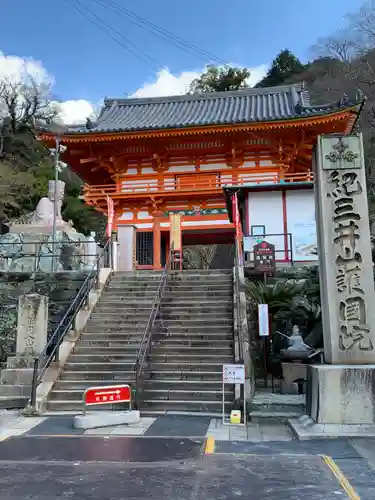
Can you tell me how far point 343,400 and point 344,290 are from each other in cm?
181

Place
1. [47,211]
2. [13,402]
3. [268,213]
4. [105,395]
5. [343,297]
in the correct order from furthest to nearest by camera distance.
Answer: [47,211], [268,213], [13,402], [105,395], [343,297]

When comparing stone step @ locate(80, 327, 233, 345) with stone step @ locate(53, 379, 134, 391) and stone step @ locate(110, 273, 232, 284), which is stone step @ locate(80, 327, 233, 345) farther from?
stone step @ locate(110, 273, 232, 284)

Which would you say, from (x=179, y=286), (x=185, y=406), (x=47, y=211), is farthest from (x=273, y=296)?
(x=47, y=211)

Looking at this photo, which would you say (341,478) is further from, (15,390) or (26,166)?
(26,166)

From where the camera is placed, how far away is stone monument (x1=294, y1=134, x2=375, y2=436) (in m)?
6.98

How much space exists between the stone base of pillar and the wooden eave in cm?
1476

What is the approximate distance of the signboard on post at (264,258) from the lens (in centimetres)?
1472

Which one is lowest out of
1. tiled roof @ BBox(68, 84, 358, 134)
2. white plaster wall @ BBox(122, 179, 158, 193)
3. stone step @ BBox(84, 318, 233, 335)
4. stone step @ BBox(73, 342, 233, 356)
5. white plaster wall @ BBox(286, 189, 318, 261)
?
stone step @ BBox(73, 342, 233, 356)

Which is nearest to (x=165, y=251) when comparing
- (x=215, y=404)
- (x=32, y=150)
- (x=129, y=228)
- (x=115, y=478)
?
(x=129, y=228)

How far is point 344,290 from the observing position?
25.2 feet

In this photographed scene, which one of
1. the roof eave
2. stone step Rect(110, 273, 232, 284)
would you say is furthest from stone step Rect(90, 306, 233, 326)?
the roof eave

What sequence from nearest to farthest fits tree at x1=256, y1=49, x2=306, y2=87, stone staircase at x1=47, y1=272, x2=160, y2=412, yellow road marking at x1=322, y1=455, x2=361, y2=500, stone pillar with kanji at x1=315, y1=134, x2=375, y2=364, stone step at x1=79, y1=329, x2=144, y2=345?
1. yellow road marking at x1=322, y1=455, x2=361, y2=500
2. stone pillar with kanji at x1=315, y1=134, x2=375, y2=364
3. stone staircase at x1=47, y1=272, x2=160, y2=412
4. stone step at x1=79, y1=329, x2=144, y2=345
5. tree at x1=256, y1=49, x2=306, y2=87

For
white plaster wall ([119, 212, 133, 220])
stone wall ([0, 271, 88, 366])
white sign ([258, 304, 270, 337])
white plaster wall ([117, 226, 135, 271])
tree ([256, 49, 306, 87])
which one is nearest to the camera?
white sign ([258, 304, 270, 337])

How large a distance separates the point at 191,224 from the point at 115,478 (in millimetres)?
17548
